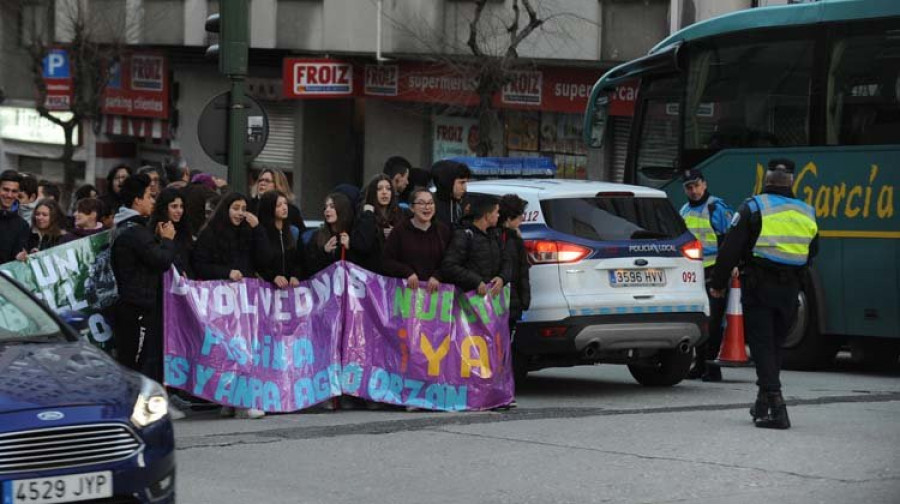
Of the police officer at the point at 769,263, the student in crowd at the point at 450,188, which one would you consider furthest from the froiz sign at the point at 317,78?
the police officer at the point at 769,263

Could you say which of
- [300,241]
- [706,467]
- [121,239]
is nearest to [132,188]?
A: [121,239]

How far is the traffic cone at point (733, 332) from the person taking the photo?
16516 mm

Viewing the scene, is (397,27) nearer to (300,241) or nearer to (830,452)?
(300,241)

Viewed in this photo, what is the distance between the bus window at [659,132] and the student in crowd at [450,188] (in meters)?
4.73

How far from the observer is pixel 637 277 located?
14078 millimetres

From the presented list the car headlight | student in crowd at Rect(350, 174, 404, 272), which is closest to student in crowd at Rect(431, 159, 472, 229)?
student in crowd at Rect(350, 174, 404, 272)

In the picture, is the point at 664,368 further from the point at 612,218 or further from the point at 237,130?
the point at 237,130

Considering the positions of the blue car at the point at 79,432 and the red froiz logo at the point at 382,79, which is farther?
the red froiz logo at the point at 382,79

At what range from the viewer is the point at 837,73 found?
17.3 m

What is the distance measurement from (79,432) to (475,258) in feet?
20.5

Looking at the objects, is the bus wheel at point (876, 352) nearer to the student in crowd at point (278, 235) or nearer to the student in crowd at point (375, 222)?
the student in crowd at point (375, 222)

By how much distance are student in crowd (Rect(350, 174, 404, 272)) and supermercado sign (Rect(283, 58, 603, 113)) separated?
16463 mm

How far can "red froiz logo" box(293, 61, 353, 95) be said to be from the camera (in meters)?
33.5

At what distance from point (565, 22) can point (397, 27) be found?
3870mm
